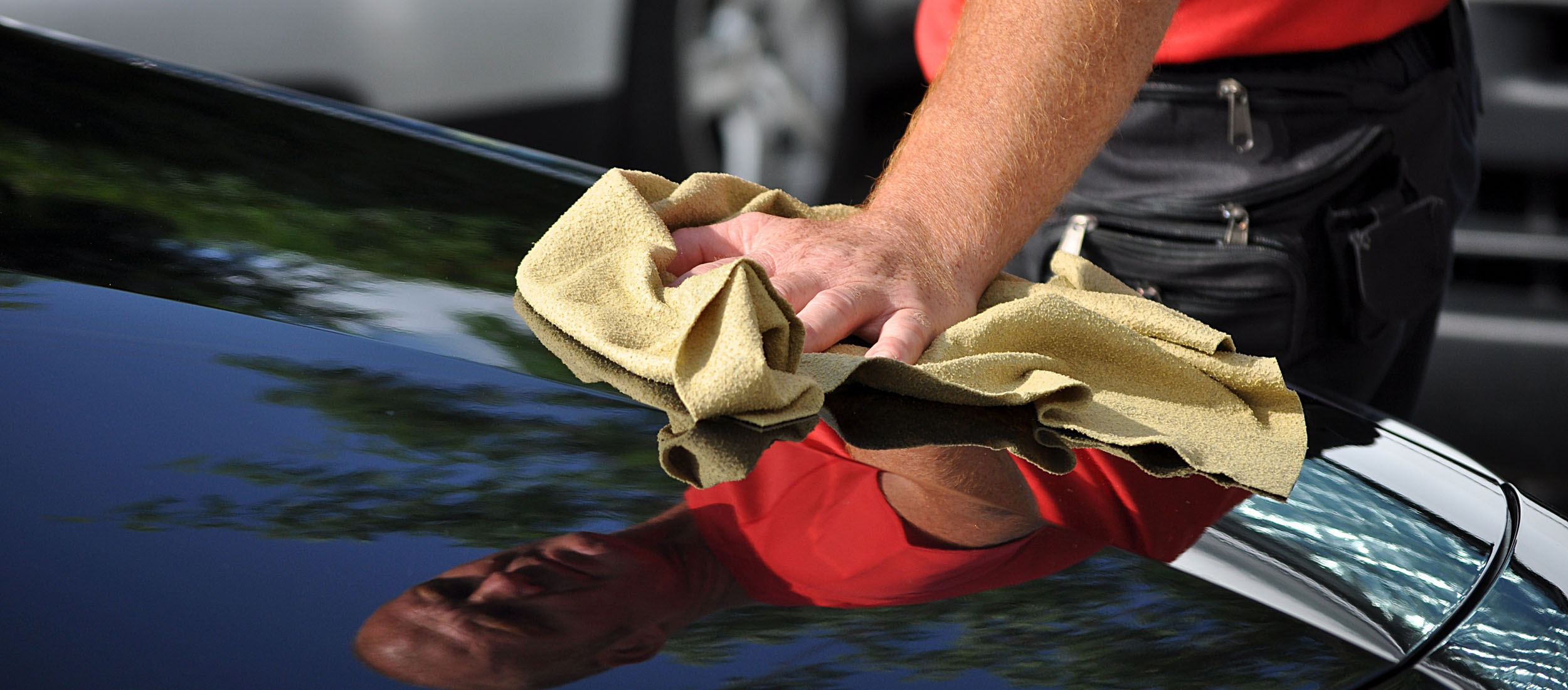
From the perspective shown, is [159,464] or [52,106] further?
[52,106]

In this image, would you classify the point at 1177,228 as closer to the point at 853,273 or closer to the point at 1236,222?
the point at 1236,222

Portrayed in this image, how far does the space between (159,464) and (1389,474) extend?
0.91 meters

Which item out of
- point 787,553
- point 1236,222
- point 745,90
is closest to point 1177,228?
point 1236,222

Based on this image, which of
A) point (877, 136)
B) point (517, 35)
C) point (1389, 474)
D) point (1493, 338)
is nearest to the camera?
point (1389, 474)

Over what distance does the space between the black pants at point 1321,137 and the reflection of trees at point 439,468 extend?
1020 millimetres

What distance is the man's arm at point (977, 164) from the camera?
4.00ft

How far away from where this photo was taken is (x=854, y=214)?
135cm

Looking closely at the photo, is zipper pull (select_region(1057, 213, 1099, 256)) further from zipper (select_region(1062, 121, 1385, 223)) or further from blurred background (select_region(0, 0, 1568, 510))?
blurred background (select_region(0, 0, 1568, 510))

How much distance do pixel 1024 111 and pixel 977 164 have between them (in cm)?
9

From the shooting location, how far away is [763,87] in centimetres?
422

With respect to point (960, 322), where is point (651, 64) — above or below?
above

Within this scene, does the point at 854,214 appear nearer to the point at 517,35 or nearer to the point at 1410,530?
the point at 1410,530

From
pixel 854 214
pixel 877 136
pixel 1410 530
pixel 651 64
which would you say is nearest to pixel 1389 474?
pixel 1410 530

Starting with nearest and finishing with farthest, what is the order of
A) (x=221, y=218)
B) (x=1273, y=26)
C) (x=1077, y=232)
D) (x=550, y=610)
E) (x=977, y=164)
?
(x=550, y=610)
(x=221, y=218)
(x=977, y=164)
(x=1273, y=26)
(x=1077, y=232)
